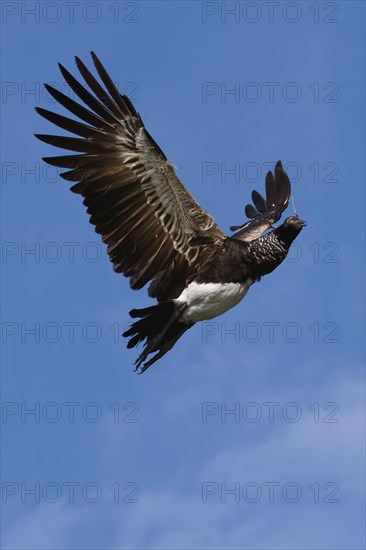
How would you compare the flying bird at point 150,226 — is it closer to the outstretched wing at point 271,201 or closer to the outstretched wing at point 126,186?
the outstretched wing at point 126,186

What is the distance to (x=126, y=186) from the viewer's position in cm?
1541

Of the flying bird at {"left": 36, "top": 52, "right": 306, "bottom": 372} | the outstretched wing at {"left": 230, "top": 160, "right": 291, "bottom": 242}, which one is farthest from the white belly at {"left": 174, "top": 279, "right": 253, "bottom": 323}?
the outstretched wing at {"left": 230, "top": 160, "right": 291, "bottom": 242}

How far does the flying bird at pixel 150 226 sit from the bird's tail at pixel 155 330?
0.01 m

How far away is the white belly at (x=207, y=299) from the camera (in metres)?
15.5

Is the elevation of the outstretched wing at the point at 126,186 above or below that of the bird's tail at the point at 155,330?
above

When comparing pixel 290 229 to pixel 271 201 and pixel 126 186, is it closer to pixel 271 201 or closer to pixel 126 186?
pixel 126 186

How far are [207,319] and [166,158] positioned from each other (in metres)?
1.97

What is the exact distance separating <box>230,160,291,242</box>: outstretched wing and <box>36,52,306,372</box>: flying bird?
9.06 feet

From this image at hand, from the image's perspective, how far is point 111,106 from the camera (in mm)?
15297

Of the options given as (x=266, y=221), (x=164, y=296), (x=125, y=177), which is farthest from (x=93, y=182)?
(x=266, y=221)

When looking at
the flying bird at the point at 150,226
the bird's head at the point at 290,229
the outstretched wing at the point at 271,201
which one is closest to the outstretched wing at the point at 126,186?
the flying bird at the point at 150,226

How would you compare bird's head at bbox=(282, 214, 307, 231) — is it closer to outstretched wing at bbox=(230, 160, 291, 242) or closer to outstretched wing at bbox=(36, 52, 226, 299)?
outstretched wing at bbox=(36, 52, 226, 299)

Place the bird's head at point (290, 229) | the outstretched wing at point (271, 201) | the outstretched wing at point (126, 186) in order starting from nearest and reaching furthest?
the outstretched wing at point (126, 186) → the bird's head at point (290, 229) → the outstretched wing at point (271, 201)

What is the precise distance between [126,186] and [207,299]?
1580mm
